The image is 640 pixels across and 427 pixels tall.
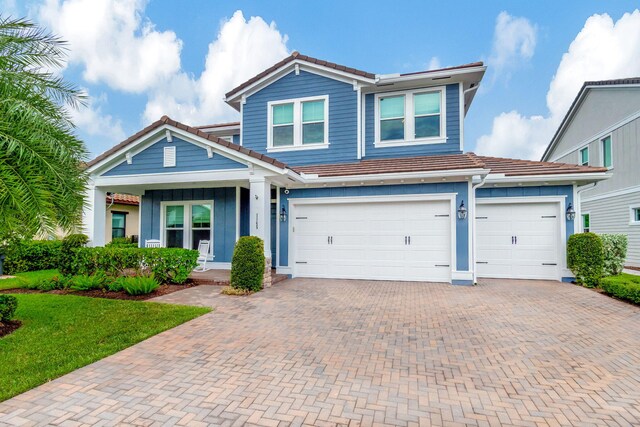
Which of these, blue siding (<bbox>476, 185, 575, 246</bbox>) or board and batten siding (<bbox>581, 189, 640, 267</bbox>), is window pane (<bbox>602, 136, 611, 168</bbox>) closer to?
board and batten siding (<bbox>581, 189, 640, 267</bbox>)

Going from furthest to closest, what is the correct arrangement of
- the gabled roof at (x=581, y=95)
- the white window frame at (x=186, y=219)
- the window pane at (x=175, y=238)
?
1. the gabled roof at (x=581, y=95)
2. the window pane at (x=175, y=238)
3. the white window frame at (x=186, y=219)

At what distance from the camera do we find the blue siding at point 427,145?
10617mm

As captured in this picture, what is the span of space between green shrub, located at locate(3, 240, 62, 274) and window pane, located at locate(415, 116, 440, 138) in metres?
13.0

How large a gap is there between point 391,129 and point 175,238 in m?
8.67

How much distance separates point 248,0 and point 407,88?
9275mm

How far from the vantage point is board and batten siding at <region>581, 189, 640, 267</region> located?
13883 millimetres

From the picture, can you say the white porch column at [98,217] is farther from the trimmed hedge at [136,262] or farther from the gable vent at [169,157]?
the gable vent at [169,157]

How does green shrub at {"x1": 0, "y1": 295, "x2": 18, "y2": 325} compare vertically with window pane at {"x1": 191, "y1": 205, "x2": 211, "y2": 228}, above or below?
below

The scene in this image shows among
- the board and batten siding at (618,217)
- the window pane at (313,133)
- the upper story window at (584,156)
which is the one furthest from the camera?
the upper story window at (584,156)

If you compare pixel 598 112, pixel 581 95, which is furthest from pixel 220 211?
pixel 581 95

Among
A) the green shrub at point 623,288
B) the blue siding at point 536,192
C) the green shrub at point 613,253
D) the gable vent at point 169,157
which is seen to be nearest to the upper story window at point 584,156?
the green shrub at point 613,253

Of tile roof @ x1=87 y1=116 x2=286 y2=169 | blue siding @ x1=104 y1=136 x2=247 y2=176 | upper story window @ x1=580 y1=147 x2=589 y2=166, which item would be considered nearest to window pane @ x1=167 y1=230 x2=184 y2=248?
blue siding @ x1=104 y1=136 x2=247 y2=176

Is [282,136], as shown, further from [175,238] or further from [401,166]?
[175,238]

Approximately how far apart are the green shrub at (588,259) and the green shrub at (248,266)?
8.69 m
